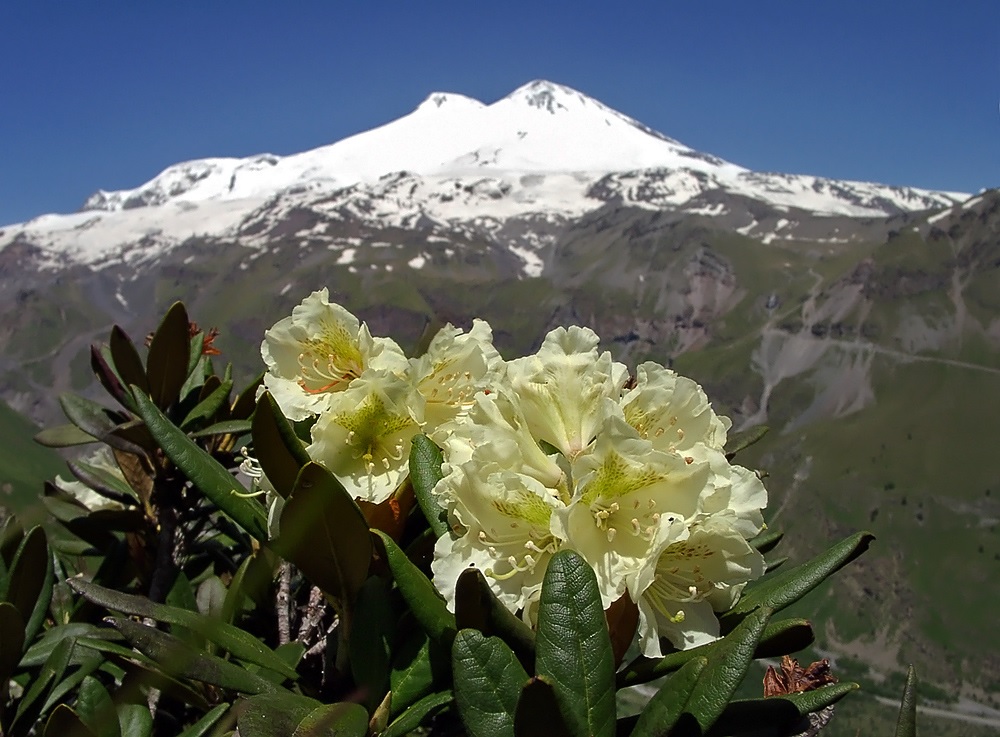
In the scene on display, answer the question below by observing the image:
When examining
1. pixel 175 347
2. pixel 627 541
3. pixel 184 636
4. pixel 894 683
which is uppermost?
pixel 175 347

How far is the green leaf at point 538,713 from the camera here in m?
1.68

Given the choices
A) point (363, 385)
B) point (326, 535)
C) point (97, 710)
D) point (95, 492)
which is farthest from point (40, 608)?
point (363, 385)

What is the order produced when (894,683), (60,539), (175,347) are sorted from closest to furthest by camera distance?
(175,347), (60,539), (894,683)

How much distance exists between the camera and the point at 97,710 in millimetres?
2594

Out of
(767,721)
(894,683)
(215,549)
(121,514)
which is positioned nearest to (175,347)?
(121,514)

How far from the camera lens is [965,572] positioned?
538 feet

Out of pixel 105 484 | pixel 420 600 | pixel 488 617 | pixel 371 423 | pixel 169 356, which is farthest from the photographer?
pixel 105 484

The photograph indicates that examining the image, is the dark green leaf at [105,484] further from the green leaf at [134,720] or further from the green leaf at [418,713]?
the green leaf at [418,713]

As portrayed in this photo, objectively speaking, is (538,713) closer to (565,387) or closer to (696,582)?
(696,582)

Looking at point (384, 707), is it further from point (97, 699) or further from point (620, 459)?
point (97, 699)

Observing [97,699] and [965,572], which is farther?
[965,572]

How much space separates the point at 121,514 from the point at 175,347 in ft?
2.54

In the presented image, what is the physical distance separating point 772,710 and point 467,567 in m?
0.80

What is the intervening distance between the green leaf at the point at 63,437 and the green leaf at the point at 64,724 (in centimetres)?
152
